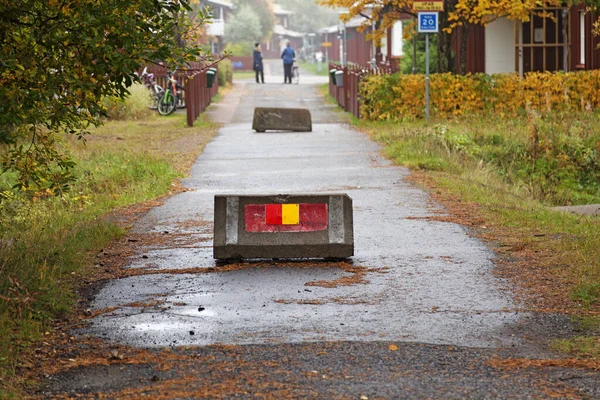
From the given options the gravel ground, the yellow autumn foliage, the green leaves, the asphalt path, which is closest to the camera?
the gravel ground

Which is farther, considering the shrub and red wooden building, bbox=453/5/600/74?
red wooden building, bbox=453/5/600/74

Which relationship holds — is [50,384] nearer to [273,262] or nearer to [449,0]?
[273,262]

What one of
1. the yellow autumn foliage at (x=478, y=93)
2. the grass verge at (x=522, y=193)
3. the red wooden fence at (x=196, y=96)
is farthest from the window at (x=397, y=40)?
the yellow autumn foliage at (x=478, y=93)

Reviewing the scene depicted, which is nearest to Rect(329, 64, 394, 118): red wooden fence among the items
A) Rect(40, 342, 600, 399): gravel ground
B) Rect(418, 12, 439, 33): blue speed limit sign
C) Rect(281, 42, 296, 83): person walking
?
Rect(418, 12, 439, 33): blue speed limit sign

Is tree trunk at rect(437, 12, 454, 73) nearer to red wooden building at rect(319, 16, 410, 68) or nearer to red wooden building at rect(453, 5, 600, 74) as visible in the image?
red wooden building at rect(319, 16, 410, 68)

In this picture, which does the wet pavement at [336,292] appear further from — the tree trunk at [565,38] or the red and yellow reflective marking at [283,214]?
the tree trunk at [565,38]

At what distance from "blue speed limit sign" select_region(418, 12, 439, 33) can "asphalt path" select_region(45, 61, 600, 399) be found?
11.1 m

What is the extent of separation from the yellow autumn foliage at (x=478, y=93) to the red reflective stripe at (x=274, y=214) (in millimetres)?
16340

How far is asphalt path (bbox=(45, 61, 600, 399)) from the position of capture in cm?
584

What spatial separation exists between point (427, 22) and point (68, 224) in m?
13.5

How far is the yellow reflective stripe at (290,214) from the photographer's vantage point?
30.2 ft

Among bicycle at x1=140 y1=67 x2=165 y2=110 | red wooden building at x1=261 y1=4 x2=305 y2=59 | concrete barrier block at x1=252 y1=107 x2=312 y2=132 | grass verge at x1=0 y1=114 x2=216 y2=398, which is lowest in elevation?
grass verge at x1=0 y1=114 x2=216 y2=398

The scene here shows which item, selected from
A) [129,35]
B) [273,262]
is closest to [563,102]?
[273,262]

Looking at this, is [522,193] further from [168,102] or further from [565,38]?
[168,102]
